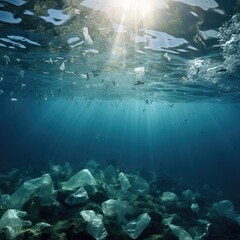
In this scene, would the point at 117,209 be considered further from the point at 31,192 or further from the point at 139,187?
the point at 139,187

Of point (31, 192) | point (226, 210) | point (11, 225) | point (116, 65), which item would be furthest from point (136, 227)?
point (116, 65)

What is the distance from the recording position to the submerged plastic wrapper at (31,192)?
30.2 ft

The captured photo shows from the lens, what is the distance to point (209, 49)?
15805 millimetres

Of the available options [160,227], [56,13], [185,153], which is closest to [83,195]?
[160,227]

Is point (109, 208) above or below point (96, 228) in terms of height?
below

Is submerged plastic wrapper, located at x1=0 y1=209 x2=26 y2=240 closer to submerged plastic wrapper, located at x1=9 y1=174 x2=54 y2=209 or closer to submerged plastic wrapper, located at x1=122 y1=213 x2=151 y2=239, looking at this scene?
submerged plastic wrapper, located at x1=9 y1=174 x2=54 y2=209

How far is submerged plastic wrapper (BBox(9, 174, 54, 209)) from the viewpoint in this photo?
30.2 feet

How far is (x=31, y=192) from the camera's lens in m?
9.27

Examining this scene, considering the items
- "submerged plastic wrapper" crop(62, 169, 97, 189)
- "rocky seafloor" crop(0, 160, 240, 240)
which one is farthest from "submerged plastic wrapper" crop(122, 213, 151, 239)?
"submerged plastic wrapper" crop(62, 169, 97, 189)

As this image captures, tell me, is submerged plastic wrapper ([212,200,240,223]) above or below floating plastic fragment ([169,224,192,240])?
below

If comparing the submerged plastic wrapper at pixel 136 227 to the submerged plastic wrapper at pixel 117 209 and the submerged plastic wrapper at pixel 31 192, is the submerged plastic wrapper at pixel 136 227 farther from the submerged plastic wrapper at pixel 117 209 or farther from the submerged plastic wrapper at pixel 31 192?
the submerged plastic wrapper at pixel 31 192

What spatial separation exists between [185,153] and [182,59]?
72771mm

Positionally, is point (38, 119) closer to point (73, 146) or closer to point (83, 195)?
point (73, 146)

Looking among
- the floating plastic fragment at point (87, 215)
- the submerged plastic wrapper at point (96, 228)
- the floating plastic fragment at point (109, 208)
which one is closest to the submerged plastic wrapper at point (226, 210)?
the floating plastic fragment at point (109, 208)
